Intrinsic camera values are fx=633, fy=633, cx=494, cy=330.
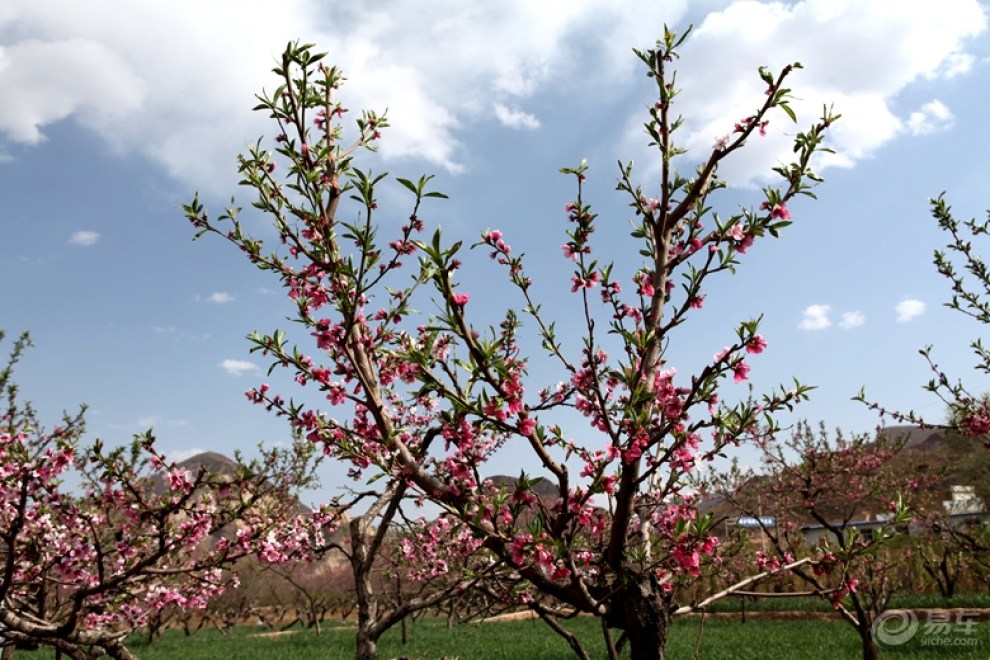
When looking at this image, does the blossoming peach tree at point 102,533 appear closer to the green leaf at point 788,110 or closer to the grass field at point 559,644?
the green leaf at point 788,110

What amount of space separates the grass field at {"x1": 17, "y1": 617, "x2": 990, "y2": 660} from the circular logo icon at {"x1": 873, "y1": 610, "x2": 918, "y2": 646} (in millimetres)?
201

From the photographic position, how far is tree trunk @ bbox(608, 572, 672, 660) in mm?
3246

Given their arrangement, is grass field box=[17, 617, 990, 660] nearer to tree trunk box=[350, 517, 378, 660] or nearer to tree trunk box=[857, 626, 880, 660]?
tree trunk box=[857, 626, 880, 660]

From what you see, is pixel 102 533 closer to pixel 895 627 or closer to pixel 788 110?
pixel 788 110

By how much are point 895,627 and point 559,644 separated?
264 inches

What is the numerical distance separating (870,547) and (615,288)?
191 cm

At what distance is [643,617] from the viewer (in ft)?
10.7

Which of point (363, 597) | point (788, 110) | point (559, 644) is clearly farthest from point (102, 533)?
point (559, 644)

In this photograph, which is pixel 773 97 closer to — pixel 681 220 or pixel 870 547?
pixel 681 220

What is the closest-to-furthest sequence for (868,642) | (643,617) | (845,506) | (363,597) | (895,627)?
Result: (643,617)
(363,597)
(868,642)
(895,627)
(845,506)

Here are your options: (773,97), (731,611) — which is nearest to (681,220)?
(773,97)

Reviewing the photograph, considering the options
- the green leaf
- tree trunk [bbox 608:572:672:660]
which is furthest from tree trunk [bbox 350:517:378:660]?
the green leaf

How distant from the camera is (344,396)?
402cm

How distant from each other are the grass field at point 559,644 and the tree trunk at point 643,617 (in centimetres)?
834
